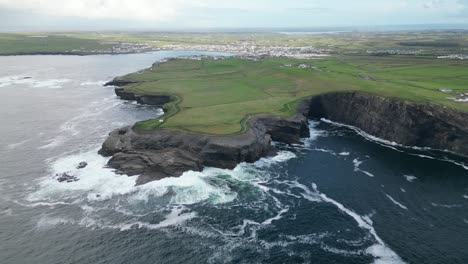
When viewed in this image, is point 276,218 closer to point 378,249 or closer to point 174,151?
point 378,249

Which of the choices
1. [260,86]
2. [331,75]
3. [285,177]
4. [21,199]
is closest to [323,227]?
[285,177]

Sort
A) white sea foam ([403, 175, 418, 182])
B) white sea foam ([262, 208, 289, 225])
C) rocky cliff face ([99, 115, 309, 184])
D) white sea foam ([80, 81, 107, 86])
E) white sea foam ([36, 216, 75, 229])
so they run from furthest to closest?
white sea foam ([80, 81, 107, 86])
rocky cliff face ([99, 115, 309, 184])
white sea foam ([403, 175, 418, 182])
white sea foam ([262, 208, 289, 225])
white sea foam ([36, 216, 75, 229])

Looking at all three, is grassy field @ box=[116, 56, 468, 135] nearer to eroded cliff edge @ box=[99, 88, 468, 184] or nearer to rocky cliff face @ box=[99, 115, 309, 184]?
eroded cliff edge @ box=[99, 88, 468, 184]

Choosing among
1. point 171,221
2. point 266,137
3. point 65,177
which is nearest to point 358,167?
point 266,137

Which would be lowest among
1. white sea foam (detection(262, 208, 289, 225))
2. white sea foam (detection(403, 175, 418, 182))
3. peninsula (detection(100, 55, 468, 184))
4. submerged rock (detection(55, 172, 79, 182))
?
white sea foam (detection(262, 208, 289, 225))

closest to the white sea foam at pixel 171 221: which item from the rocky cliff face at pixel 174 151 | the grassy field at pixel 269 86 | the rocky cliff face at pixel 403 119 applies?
the rocky cliff face at pixel 174 151

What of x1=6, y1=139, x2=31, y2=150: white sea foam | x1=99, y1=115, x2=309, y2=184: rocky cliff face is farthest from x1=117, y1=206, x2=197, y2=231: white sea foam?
x1=6, y1=139, x2=31, y2=150: white sea foam
